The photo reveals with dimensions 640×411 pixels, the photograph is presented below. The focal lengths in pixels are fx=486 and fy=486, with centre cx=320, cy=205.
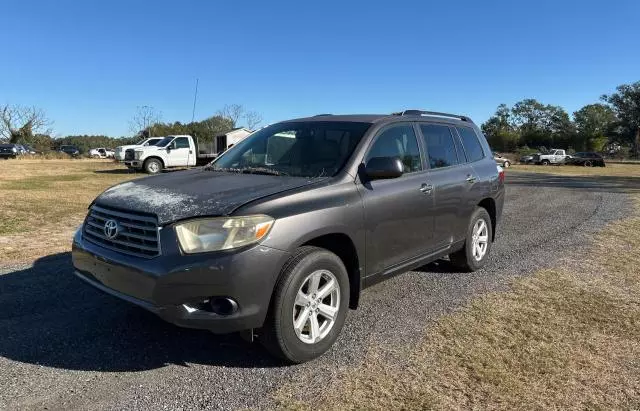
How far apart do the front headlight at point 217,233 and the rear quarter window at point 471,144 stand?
3466 mm

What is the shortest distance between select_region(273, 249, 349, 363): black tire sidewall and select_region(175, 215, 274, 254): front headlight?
15.0 inches

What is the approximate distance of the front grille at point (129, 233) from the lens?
316 cm

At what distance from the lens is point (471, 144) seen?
5.96 m

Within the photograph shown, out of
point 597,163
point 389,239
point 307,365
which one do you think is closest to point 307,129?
point 389,239

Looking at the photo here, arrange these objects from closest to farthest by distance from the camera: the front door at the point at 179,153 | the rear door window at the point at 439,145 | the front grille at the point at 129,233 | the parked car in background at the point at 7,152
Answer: the front grille at the point at 129,233
the rear door window at the point at 439,145
the front door at the point at 179,153
the parked car in background at the point at 7,152

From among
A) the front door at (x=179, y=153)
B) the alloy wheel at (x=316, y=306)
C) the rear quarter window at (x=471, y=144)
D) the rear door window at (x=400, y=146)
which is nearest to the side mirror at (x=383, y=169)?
the rear door window at (x=400, y=146)

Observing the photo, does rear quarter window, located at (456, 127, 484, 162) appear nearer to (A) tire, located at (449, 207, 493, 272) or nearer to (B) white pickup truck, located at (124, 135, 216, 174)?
(A) tire, located at (449, 207, 493, 272)

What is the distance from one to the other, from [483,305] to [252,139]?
9.18 ft

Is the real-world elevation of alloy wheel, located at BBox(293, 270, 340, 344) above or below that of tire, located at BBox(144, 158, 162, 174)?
below

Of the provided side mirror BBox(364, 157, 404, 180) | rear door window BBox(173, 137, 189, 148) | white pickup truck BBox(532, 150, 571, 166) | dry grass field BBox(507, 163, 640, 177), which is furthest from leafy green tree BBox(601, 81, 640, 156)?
side mirror BBox(364, 157, 404, 180)

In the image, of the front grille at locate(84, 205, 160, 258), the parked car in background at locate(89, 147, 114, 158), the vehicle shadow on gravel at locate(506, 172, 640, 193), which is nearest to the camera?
the front grille at locate(84, 205, 160, 258)

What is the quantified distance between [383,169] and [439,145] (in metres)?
1.58

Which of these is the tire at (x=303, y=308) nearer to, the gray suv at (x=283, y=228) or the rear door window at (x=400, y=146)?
the gray suv at (x=283, y=228)

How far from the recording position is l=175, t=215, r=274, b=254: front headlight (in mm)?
3068
